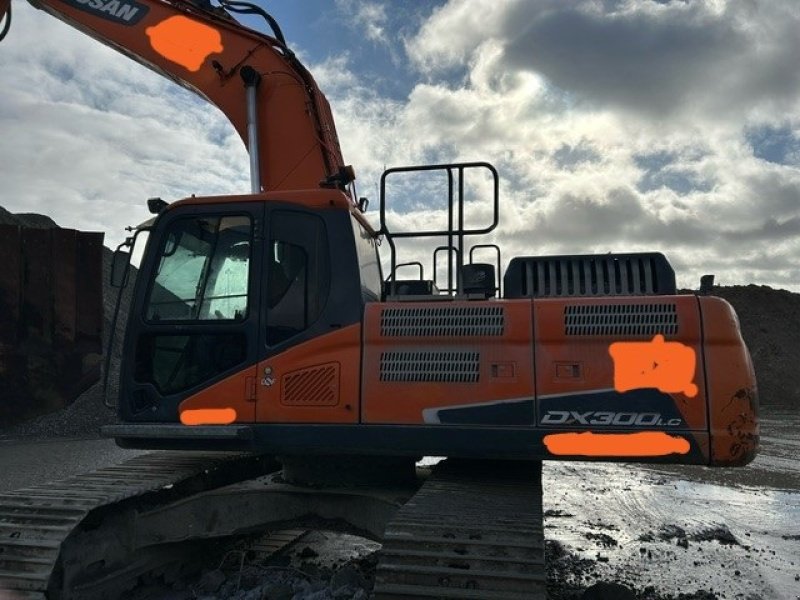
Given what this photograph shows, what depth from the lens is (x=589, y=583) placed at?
15.2ft

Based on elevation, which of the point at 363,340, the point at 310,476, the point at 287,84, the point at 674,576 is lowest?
the point at 674,576

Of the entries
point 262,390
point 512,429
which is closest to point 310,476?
point 262,390

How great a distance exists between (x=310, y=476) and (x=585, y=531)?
2.90 meters

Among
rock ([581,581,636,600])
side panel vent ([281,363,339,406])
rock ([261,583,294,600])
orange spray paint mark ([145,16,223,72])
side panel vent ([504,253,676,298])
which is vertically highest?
orange spray paint mark ([145,16,223,72])

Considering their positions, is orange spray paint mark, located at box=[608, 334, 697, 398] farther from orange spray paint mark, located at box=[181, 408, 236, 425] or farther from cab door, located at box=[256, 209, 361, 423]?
orange spray paint mark, located at box=[181, 408, 236, 425]

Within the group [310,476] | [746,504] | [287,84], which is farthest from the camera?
[746,504]

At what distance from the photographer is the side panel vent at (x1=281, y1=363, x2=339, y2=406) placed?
3900 millimetres

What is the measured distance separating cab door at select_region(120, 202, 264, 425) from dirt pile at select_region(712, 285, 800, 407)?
19672 millimetres

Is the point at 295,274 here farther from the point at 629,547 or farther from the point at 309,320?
the point at 629,547

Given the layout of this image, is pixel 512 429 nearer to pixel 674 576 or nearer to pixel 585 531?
pixel 674 576

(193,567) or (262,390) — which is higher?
(262,390)

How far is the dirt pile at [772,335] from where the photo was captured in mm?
20656

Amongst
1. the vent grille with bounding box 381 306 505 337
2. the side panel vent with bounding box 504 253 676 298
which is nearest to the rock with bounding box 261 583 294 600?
the vent grille with bounding box 381 306 505 337

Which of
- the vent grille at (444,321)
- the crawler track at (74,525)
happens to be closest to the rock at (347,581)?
the crawler track at (74,525)
